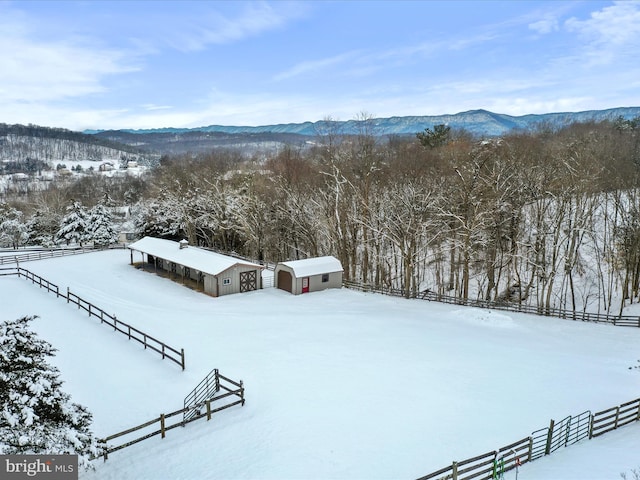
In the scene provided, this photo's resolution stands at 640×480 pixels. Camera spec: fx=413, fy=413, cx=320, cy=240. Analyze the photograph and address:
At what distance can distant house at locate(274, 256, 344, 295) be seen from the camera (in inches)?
1064

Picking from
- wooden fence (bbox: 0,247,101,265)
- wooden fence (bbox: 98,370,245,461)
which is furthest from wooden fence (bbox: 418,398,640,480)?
wooden fence (bbox: 0,247,101,265)

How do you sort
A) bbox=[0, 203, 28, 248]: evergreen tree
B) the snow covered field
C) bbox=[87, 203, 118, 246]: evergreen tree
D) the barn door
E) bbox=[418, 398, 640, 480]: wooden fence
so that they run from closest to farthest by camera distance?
bbox=[418, 398, 640, 480]: wooden fence < the snow covered field < the barn door < bbox=[87, 203, 118, 246]: evergreen tree < bbox=[0, 203, 28, 248]: evergreen tree

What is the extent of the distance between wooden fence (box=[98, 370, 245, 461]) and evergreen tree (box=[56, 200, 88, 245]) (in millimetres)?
39945

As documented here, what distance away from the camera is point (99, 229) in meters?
46.6

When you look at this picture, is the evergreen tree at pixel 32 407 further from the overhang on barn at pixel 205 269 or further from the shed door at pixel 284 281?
the shed door at pixel 284 281

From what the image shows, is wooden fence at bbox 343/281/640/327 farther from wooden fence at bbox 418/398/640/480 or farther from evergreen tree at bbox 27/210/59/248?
evergreen tree at bbox 27/210/59/248

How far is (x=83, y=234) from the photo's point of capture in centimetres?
4666

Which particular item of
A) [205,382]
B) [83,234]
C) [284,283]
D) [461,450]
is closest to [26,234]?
[83,234]

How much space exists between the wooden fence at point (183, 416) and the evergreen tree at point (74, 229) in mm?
39945

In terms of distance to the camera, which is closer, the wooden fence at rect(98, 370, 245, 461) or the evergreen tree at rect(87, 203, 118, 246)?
the wooden fence at rect(98, 370, 245, 461)

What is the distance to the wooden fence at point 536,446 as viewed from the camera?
375 inches

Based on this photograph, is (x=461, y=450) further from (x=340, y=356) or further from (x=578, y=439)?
(x=340, y=356)

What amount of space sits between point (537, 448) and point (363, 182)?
22976mm

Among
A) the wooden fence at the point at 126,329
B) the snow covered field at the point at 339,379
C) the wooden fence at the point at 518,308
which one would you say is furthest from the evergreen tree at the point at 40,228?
the wooden fence at the point at 518,308
